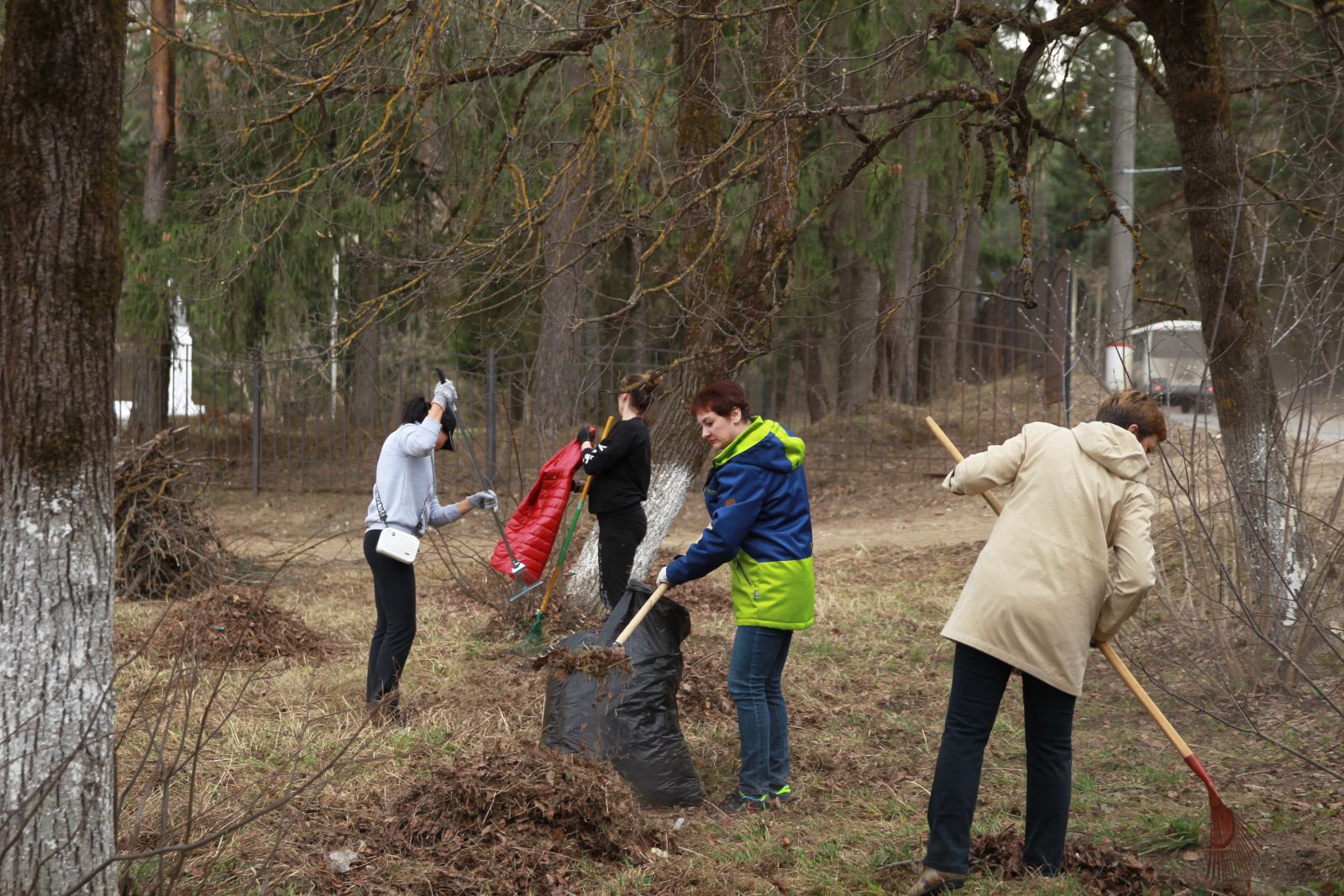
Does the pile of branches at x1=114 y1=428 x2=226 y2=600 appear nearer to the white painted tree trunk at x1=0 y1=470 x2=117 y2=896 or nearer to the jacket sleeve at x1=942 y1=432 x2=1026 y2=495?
the white painted tree trunk at x1=0 y1=470 x2=117 y2=896

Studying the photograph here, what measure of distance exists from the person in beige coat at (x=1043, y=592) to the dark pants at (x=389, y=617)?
261cm

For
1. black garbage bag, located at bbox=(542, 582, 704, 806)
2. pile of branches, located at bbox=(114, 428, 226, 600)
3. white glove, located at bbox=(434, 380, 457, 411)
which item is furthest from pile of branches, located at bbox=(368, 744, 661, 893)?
pile of branches, located at bbox=(114, 428, 226, 600)

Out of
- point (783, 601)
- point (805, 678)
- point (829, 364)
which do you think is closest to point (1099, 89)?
point (829, 364)

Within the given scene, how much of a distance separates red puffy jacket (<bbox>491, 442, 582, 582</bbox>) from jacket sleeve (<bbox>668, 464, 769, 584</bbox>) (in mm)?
2358

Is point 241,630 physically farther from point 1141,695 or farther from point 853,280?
point 853,280

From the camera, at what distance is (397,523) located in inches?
217

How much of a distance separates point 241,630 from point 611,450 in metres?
2.35

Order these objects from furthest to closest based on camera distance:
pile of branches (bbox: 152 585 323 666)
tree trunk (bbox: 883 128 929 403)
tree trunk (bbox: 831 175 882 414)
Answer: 1. tree trunk (bbox: 831 175 882 414)
2. tree trunk (bbox: 883 128 929 403)
3. pile of branches (bbox: 152 585 323 666)

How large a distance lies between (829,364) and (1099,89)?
693 cm

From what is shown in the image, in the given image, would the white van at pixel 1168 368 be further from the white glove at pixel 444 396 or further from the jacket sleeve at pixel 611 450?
the white glove at pixel 444 396

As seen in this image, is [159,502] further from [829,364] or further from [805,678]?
[829,364]

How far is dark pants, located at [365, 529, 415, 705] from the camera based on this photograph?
552 cm

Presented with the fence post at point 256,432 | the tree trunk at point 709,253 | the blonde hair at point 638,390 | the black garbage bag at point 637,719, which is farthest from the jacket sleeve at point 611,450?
the fence post at point 256,432

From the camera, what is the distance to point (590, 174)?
25.1ft
